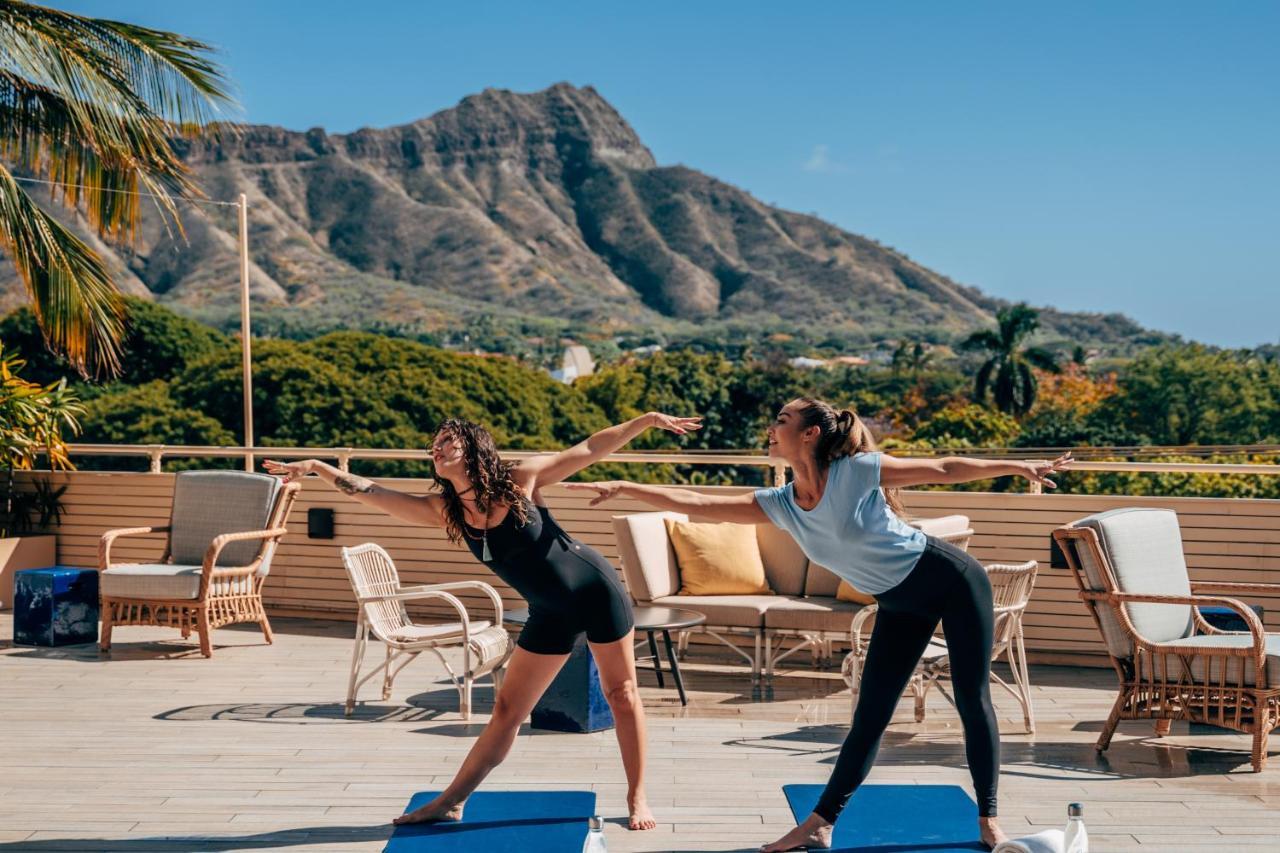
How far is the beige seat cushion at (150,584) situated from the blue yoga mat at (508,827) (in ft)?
12.2

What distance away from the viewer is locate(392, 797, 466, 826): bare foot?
424cm

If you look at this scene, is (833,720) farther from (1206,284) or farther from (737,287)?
(737,287)

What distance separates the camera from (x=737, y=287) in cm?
10319

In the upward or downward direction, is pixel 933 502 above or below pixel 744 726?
above

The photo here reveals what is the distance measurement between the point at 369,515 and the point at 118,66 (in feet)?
11.5

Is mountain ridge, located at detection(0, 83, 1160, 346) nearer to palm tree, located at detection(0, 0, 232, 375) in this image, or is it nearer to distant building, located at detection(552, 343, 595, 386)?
distant building, located at detection(552, 343, 595, 386)

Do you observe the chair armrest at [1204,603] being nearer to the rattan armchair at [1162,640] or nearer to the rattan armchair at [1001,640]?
the rattan armchair at [1162,640]

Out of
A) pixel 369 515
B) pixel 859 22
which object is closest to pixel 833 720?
pixel 369 515

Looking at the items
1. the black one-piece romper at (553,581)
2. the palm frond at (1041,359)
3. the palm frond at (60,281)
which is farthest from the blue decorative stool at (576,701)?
the palm frond at (1041,359)

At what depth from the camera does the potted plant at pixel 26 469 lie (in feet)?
30.8

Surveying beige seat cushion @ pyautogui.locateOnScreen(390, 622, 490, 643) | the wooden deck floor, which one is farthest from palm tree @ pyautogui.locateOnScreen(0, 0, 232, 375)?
beige seat cushion @ pyautogui.locateOnScreen(390, 622, 490, 643)

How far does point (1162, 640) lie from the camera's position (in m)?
5.55

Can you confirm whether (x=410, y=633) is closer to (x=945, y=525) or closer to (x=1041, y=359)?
(x=945, y=525)

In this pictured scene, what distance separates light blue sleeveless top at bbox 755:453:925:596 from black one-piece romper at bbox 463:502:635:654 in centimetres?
67
